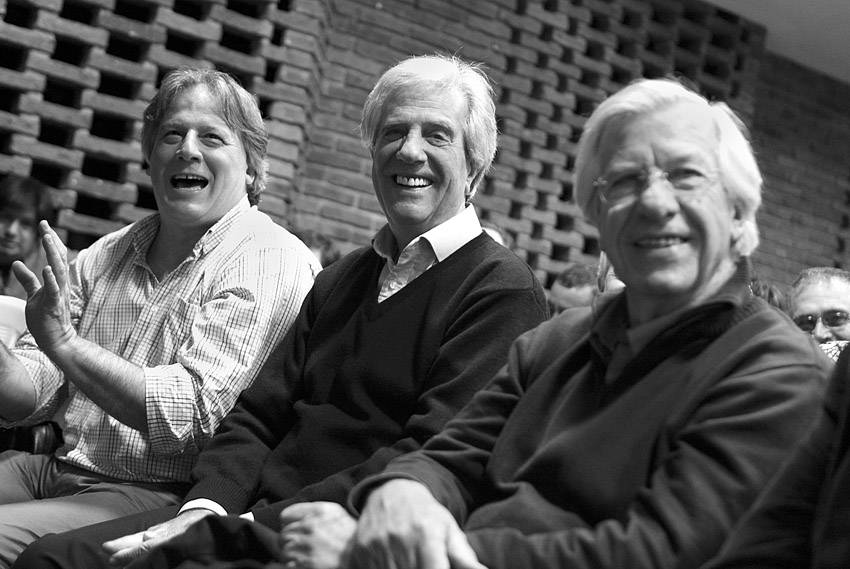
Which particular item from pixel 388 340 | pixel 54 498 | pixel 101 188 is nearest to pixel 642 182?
pixel 388 340

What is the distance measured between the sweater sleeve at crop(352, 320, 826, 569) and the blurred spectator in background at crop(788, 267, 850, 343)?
2.10m

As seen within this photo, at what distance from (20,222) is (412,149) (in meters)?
2.24

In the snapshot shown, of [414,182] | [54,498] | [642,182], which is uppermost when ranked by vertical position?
[642,182]

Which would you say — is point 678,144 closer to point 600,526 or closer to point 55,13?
point 600,526

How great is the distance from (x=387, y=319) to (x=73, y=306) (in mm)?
873

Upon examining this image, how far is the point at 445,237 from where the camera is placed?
2.32m

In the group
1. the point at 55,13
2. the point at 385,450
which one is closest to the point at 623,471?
the point at 385,450

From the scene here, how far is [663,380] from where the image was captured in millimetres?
1546

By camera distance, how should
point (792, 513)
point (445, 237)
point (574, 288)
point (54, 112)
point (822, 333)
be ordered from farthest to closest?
1. point (574, 288)
2. point (54, 112)
3. point (822, 333)
4. point (445, 237)
5. point (792, 513)

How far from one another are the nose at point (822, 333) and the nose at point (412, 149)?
5.29 ft

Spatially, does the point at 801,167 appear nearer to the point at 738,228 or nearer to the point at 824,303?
the point at 824,303

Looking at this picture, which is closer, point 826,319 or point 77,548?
point 77,548

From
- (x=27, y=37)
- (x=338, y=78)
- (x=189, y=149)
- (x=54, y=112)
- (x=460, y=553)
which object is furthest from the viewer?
(x=338, y=78)

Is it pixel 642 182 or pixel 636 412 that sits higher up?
pixel 642 182
